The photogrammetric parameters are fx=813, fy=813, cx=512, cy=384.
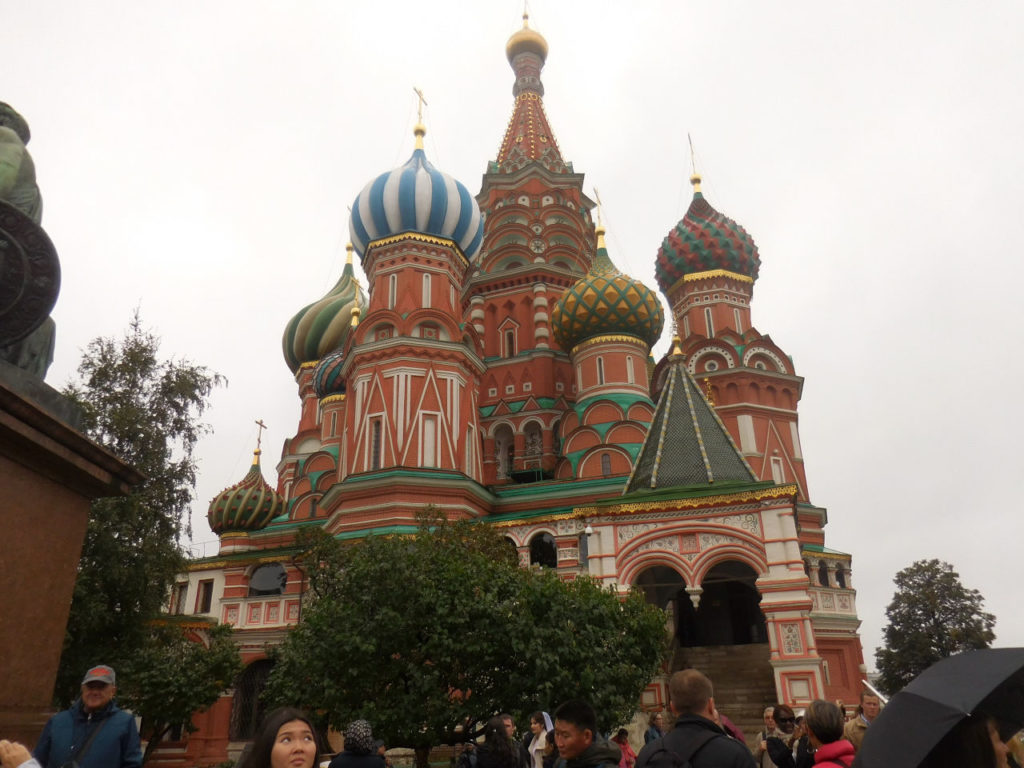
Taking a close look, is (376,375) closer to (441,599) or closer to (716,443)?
(716,443)

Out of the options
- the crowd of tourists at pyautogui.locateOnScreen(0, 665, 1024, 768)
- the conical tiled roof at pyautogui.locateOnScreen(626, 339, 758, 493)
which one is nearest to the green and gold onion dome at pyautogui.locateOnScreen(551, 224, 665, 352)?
the conical tiled roof at pyautogui.locateOnScreen(626, 339, 758, 493)

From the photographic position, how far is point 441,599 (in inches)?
470

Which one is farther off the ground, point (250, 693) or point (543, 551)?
point (543, 551)

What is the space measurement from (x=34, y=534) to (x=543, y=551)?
667 inches

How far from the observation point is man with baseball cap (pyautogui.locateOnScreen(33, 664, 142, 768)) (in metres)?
3.97

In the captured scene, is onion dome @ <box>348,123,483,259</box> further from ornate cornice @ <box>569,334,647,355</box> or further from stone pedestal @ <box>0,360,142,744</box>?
stone pedestal @ <box>0,360,142,744</box>

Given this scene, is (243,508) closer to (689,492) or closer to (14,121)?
(689,492)

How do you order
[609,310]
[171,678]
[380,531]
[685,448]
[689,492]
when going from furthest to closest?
1. [609,310]
2. [380,531]
3. [685,448]
4. [171,678]
5. [689,492]

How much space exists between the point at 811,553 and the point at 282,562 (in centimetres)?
1555

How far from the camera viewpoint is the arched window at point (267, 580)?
24188 millimetres

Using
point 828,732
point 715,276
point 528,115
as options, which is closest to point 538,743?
point 828,732

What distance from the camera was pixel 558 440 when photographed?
27250mm

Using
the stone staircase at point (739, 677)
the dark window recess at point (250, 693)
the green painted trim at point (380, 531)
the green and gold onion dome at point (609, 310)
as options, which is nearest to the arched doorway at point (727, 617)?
the stone staircase at point (739, 677)

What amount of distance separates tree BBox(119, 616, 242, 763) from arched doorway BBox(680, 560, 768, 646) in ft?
35.1
